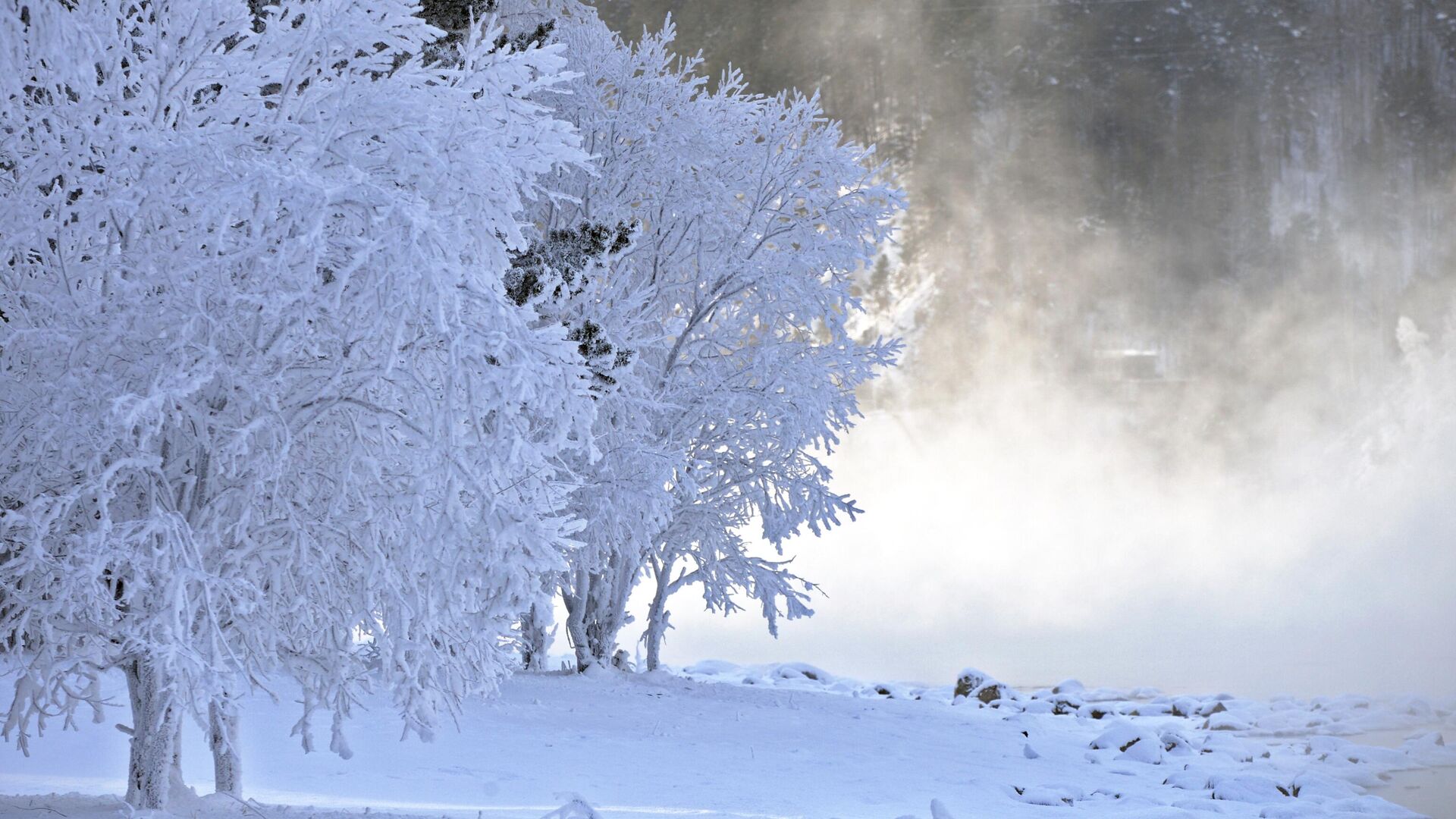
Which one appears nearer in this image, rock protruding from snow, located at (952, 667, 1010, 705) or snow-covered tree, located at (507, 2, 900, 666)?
snow-covered tree, located at (507, 2, 900, 666)

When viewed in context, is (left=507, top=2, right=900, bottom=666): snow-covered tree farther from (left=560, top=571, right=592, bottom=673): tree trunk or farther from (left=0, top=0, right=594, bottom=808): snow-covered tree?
(left=0, top=0, right=594, bottom=808): snow-covered tree

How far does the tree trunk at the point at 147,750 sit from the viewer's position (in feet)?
A: 24.2

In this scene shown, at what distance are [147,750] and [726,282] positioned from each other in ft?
31.0

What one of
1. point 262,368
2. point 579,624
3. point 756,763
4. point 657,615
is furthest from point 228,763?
point 657,615

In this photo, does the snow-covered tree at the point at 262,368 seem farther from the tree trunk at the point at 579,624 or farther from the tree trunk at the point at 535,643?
the tree trunk at the point at 535,643

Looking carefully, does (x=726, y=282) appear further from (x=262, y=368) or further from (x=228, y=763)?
(x=262, y=368)

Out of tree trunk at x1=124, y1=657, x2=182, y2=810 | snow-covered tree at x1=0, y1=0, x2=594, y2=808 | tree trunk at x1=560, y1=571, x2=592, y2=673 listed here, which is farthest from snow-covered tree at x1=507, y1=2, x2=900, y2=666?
snow-covered tree at x1=0, y1=0, x2=594, y2=808

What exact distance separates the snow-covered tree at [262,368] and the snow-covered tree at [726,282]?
7.73 m

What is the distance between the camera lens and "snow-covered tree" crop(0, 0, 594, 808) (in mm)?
6402

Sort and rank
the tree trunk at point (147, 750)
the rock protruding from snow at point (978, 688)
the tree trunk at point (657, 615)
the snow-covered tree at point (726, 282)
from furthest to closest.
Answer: the rock protruding from snow at point (978, 688) < the tree trunk at point (657, 615) < the snow-covered tree at point (726, 282) < the tree trunk at point (147, 750)

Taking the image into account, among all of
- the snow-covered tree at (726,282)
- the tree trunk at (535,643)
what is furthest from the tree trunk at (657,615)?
the tree trunk at (535,643)

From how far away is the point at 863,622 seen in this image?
39.0 meters

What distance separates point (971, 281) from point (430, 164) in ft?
282

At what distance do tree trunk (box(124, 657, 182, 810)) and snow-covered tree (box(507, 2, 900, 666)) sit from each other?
7.59m
